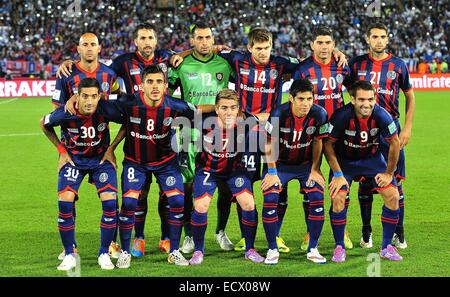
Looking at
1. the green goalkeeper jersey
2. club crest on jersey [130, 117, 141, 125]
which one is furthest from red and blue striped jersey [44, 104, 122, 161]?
the green goalkeeper jersey

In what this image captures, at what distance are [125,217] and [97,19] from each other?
30.6m

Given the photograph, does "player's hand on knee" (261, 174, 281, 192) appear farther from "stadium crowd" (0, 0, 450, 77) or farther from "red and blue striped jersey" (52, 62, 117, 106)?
"stadium crowd" (0, 0, 450, 77)

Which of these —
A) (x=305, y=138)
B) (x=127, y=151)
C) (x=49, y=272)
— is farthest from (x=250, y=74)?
(x=49, y=272)

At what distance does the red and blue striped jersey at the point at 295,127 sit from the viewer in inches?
272

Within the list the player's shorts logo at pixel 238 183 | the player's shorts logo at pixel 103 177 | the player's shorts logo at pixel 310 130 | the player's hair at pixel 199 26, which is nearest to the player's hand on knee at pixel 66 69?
the player's shorts logo at pixel 103 177

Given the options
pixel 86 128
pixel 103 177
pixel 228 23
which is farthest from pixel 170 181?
pixel 228 23

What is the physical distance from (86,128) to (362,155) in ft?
8.35

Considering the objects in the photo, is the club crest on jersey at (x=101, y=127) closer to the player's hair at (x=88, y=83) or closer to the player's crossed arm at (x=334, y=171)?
the player's hair at (x=88, y=83)

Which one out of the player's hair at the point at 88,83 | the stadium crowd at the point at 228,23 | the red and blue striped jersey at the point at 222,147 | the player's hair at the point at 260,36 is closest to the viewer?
the player's hair at the point at 88,83

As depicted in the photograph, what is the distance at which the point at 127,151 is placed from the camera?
6.86 m

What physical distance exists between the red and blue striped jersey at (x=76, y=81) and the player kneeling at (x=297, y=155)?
5.26 feet

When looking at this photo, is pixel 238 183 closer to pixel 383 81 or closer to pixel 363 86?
pixel 363 86

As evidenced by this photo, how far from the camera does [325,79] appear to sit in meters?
7.37

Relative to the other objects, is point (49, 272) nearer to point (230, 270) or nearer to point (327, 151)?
point (230, 270)
